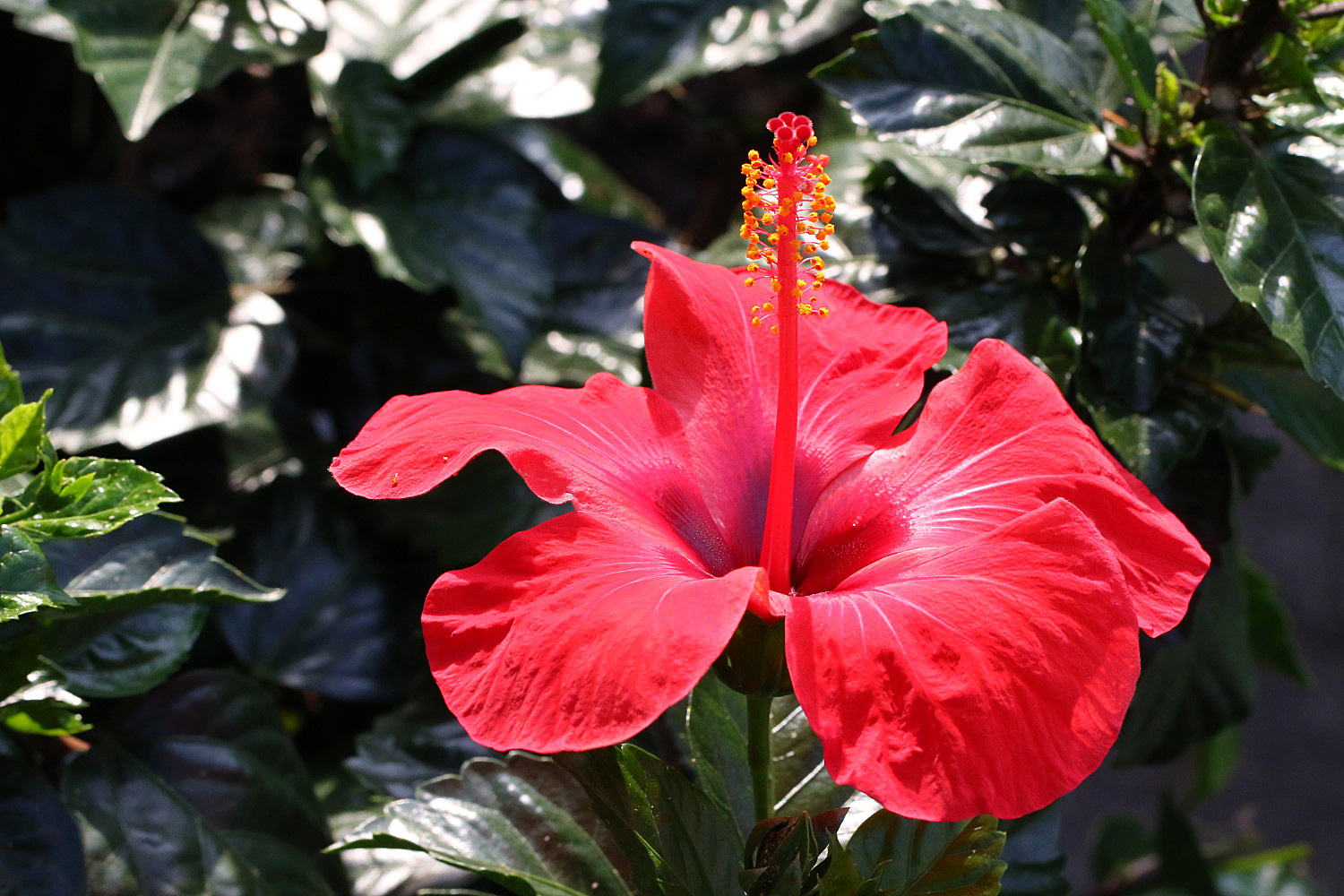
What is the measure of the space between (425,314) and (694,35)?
45cm

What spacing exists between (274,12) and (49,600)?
80 cm

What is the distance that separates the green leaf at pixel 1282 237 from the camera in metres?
0.77

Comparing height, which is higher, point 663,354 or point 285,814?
point 663,354

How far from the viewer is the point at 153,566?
0.82 metres

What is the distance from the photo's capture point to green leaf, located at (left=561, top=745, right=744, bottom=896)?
2.22 ft

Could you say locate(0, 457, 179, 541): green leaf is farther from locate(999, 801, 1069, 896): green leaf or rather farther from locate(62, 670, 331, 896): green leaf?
locate(999, 801, 1069, 896): green leaf

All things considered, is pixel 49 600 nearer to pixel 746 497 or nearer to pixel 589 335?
pixel 746 497

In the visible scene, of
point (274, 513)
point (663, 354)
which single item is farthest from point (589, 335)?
point (663, 354)

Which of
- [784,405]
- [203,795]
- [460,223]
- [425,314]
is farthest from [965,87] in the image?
[203,795]

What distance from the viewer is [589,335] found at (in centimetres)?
133

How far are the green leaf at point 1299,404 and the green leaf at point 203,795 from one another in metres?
0.84

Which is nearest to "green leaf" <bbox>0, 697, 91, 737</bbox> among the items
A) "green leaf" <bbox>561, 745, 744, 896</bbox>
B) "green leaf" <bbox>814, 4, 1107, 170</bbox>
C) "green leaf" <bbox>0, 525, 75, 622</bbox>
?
"green leaf" <bbox>0, 525, 75, 622</bbox>

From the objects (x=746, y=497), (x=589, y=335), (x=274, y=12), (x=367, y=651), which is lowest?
(x=367, y=651)

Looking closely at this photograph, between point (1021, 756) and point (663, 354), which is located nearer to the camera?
point (1021, 756)
